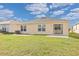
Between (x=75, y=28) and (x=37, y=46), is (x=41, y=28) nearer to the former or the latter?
(x=37, y=46)

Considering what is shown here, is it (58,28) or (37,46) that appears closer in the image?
(37,46)

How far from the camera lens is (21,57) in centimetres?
888

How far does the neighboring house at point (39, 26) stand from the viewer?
900 centimetres

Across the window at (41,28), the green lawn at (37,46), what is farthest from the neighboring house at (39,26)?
the green lawn at (37,46)

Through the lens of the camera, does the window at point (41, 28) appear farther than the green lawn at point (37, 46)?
Yes

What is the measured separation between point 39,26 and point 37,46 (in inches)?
18.1

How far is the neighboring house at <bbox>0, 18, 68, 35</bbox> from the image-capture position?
900cm

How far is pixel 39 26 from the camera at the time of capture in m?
9.10

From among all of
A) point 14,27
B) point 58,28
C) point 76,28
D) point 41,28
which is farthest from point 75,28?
point 14,27

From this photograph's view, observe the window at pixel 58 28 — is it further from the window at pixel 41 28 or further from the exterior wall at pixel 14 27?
the exterior wall at pixel 14 27

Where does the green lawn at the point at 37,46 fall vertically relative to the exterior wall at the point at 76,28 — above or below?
below

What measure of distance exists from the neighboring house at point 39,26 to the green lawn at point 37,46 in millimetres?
154

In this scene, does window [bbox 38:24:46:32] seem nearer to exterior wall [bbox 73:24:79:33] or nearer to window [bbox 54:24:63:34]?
window [bbox 54:24:63:34]

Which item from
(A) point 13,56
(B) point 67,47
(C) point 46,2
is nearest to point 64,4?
(C) point 46,2
